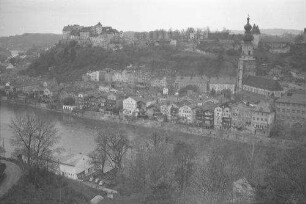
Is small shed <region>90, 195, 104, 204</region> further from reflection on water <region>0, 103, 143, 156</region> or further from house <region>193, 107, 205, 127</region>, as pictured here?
house <region>193, 107, 205, 127</region>

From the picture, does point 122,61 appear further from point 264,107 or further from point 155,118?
point 264,107

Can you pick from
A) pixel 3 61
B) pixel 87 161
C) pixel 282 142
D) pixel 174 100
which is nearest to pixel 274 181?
pixel 87 161

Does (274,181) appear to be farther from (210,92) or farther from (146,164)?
(210,92)

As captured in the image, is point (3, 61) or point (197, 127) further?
point (3, 61)

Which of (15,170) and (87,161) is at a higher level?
(15,170)

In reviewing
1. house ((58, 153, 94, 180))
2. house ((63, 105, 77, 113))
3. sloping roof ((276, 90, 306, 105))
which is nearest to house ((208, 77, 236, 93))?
sloping roof ((276, 90, 306, 105))
